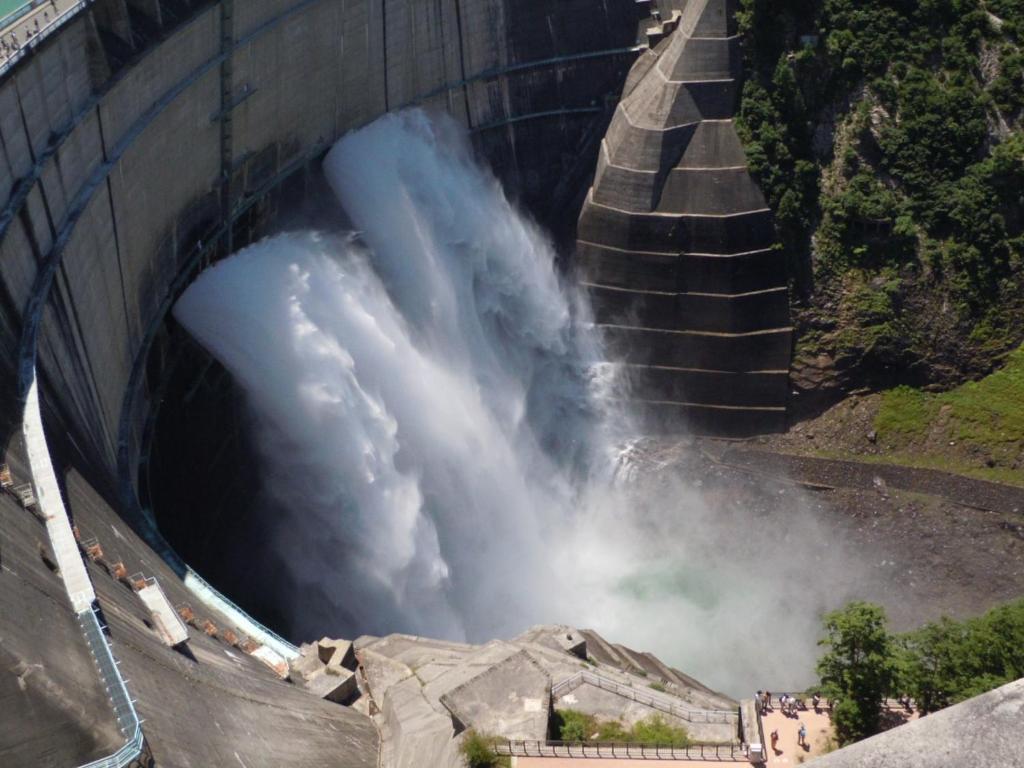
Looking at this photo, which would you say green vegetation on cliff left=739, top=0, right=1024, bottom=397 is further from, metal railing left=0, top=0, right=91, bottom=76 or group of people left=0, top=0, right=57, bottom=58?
group of people left=0, top=0, right=57, bottom=58

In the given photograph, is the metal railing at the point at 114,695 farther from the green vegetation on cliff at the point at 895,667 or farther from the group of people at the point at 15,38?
the green vegetation on cliff at the point at 895,667

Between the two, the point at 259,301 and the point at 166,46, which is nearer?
the point at 166,46

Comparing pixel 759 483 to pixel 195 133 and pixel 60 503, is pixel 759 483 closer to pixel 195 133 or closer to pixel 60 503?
pixel 195 133

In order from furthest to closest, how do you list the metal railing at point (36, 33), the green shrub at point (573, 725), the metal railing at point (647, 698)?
1. the metal railing at point (36, 33)
2. the metal railing at point (647, 698)
3. the green shrub at point (573, 725)

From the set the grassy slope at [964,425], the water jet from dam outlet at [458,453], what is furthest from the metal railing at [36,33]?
the grassy slope at [964,425]

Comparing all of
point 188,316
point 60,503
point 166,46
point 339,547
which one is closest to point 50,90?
point 166,46

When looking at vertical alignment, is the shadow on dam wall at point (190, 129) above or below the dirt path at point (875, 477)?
above

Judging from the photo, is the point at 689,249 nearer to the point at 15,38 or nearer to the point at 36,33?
the point at 36,33

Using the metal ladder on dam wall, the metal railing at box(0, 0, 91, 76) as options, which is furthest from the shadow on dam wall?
the metal ladder on dam wall
